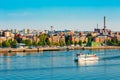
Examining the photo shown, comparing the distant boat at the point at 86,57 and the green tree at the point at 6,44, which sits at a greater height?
the green tree at the point at 6,44

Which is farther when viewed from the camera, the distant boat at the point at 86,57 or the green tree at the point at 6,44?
the green tree at the point at 6,44

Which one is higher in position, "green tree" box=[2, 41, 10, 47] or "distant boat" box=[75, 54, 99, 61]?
"green tree" box=[2, 41, 10, 47]

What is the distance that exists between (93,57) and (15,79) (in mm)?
15411

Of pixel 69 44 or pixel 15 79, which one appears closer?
pixel 15 79

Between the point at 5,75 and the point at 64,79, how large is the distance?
3.66m

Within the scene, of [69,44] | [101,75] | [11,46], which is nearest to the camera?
[101,75]

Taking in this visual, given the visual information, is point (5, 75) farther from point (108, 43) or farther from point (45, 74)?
point (108, 43)

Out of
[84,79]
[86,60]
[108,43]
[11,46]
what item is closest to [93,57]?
[86,60]

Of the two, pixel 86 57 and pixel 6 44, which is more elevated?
pixel 6 44

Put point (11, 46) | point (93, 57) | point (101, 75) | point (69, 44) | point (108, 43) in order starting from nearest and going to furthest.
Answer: point (101, 75), point (93, 57), point (11, 46), point (69, 44), point (108, 43)

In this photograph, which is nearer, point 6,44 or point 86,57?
point 86,57

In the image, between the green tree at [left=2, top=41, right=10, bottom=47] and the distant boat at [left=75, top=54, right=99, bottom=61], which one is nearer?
the distant boat at [left=75, top=54, right=99, bottom=61]

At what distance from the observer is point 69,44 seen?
269ft

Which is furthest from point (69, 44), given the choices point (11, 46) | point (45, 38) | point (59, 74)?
point (59, 74)
